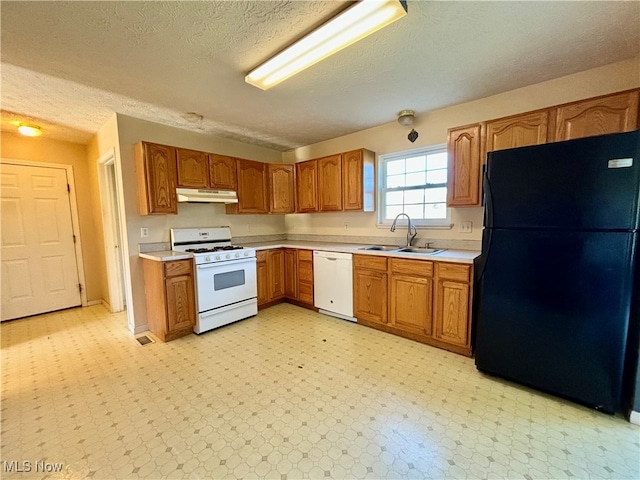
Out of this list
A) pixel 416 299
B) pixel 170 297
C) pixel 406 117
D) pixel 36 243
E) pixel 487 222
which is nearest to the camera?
pixel 487 222

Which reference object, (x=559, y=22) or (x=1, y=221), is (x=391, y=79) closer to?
(x=559, y=22)

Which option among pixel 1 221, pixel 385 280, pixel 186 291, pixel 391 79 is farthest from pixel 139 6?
pixel 1 221

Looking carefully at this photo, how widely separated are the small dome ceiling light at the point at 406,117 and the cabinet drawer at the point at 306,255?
1980 millimetres

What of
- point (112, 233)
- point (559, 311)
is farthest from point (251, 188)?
point (559, 311)

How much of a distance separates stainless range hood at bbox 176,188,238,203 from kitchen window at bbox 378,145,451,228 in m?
2.05

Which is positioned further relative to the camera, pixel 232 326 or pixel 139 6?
pixel 232 326

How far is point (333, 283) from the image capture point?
3479 millimetres

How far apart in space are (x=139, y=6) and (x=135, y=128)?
1972mm

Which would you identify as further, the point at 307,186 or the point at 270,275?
the point at 307,186

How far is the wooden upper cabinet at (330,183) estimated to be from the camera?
12.2 feet

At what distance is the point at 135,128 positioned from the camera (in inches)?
121

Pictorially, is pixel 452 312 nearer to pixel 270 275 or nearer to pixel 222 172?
pixel 270 275

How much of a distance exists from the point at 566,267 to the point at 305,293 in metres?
2.82

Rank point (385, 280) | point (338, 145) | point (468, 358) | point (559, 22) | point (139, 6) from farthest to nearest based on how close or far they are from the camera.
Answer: point (338, 145) < point (385, 280) < point (468, 358) < point (559, 22) < point (139, 6)
